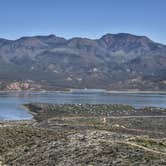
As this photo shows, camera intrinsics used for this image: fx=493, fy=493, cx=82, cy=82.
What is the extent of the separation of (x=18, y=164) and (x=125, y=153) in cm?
841

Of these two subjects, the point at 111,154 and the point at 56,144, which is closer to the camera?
the point at 111,154

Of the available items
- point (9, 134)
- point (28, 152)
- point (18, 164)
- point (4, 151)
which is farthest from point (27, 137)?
point (18, 164)

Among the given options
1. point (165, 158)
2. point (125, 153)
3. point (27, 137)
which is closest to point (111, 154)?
point (125, 153)

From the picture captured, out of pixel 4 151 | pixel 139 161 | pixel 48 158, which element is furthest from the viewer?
pixel 4 151

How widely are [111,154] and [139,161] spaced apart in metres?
2.83

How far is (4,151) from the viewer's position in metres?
43.6

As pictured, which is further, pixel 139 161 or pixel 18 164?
pixel 18 164

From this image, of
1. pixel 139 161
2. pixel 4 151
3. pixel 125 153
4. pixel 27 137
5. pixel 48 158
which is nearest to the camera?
pixel 139 161

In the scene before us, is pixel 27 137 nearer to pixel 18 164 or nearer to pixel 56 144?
pixel 56 144

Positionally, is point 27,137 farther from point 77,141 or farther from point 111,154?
point 111,154

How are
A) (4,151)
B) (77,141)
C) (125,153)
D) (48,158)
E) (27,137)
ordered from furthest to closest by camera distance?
1. (27,137)
2. (4,151)
3. (77,141)
4. (48,158)
5. (125,153)

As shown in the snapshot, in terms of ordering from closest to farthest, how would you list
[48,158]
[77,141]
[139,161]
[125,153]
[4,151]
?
[139,161], [125,153], [48,158], [77,141], [4,151]

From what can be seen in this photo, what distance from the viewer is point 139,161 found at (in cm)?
3145

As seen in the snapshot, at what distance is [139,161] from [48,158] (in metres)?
8.12
